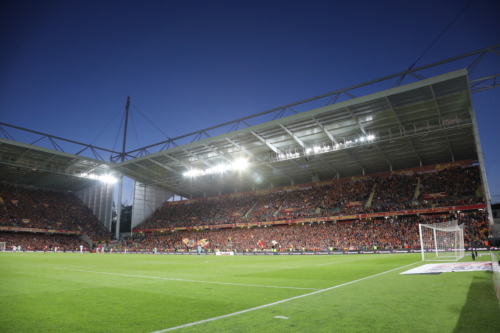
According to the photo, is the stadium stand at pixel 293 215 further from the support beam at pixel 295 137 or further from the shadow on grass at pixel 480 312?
the shadow on grass at pixel 480 312

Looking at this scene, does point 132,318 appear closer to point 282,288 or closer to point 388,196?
point 282,288

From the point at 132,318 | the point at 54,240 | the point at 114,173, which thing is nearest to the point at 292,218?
the point at 114,173

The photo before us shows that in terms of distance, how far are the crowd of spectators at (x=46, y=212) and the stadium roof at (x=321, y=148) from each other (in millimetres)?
3650

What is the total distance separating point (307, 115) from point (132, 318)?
3027 cm

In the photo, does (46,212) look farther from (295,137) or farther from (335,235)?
(335,235)

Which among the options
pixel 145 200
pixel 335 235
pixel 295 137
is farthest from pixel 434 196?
pixel 145 200

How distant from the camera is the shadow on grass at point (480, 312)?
414 cm

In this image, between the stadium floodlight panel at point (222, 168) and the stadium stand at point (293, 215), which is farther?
the stadium floodlight panel at point (222, 168)

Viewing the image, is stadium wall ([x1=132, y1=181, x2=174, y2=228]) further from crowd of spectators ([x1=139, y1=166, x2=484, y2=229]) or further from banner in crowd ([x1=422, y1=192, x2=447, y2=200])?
banner in crowd ([x1=422, y1=192, x2=447, y2=200])

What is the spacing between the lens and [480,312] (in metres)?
4.96

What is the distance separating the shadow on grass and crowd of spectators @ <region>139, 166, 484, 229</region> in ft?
107

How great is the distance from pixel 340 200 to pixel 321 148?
11.1 meters

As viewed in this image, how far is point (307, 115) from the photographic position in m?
33.2

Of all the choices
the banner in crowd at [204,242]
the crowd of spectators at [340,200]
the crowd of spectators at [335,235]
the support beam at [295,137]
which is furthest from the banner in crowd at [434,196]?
the banner in crowd at [204,242]
